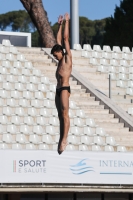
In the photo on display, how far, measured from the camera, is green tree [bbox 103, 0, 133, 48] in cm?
4332

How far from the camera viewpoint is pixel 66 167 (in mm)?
15188

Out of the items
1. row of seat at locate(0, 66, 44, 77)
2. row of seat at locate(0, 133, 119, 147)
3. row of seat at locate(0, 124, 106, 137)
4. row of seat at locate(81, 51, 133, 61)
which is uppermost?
row of seat at locate(81, 51, 133, 61)

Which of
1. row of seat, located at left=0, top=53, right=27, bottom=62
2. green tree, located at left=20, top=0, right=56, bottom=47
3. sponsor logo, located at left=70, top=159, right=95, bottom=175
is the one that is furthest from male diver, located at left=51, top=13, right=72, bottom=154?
green tree, located at left=20, top=0, right=56, bottom=47

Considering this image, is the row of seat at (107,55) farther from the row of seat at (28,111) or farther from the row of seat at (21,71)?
the row of seat at (28,111)

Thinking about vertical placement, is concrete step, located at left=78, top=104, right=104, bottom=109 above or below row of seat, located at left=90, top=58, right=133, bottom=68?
below

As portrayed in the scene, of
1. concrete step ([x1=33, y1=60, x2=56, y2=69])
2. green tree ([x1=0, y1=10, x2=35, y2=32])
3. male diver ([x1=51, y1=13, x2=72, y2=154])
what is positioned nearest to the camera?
male diver ([x1=51, y1=13, x2=72, y2=154])

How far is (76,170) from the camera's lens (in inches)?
599

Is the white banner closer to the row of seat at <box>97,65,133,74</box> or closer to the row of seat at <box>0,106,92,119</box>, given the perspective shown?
the row of seat at <box>0,106,92,119</box>

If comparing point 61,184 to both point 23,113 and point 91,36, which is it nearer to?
point 23,113

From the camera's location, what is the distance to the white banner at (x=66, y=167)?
14727mm

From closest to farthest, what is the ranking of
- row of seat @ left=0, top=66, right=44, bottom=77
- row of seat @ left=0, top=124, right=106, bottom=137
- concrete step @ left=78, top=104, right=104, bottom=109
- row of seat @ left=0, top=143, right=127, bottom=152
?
row of seat @ left=0, top=143, right=127, bottom=152, row of seat @ left=0, top=124, right=106, bottom=137, concrete step @ left=78, top=104, right=104, bottom=109, row of seat @ left=0, top=66, right=44, bottom=77

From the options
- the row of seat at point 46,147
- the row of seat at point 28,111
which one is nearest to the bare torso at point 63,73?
the row of seat at point 46,147

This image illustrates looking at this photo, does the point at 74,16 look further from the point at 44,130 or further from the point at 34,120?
the point at 44,130

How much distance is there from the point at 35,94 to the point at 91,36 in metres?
74.7
